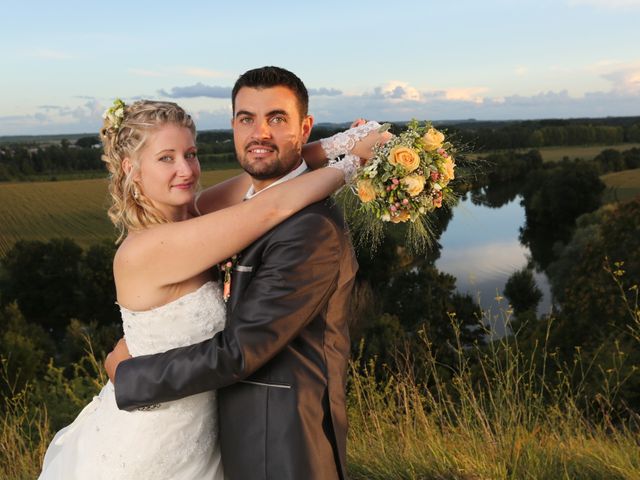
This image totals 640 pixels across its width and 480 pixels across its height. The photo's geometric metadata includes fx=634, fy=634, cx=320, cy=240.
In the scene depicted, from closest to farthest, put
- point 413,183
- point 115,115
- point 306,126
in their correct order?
1. point 413,183
2. point 115,115
3. point 306,126

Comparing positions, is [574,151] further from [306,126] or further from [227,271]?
[227,271]

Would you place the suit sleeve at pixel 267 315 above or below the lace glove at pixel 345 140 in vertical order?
→ below

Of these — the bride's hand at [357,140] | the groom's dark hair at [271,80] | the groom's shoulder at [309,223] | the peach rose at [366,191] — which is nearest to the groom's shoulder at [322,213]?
the groom's shoulder at [309,223]

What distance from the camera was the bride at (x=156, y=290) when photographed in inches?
99.7

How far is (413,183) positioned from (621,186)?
2901 inches

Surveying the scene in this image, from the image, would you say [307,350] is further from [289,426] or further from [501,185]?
[501,185]

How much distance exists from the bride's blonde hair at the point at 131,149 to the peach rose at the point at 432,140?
1031 mm

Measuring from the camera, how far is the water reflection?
53.6 meters

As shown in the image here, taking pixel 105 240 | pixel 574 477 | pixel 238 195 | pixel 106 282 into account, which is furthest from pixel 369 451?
pixel 105 240

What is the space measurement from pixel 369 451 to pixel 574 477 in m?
1.33

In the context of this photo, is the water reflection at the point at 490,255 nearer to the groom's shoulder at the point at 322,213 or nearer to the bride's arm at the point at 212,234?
the groom's shoulder at the point at 322,213

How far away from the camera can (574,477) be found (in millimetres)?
3686

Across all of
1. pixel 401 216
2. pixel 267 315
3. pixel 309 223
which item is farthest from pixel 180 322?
pixel 401 216

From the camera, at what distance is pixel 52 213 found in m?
60.8
